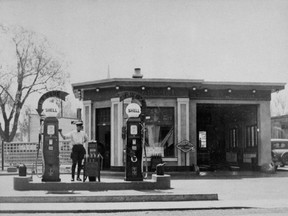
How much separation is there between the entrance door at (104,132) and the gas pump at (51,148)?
7.73 metres

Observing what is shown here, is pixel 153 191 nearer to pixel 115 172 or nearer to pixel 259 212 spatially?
pixel 259 212

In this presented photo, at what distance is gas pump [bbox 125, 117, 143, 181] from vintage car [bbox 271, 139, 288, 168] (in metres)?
12.4

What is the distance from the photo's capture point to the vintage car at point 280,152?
25688 millimetres

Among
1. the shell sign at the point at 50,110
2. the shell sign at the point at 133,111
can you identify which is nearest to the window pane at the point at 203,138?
the shell sign at the point at 133,111

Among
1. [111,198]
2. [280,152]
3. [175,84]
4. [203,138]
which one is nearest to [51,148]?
[111,198]

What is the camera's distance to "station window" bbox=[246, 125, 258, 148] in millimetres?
24844

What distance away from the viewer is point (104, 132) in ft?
76.4

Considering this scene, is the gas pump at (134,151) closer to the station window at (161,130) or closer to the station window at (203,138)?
the station window at (161,130)

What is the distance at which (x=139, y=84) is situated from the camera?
21.9 m

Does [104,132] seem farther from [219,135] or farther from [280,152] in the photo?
[280,152]

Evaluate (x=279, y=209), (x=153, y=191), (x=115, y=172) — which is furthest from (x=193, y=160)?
(x=279, y=209)

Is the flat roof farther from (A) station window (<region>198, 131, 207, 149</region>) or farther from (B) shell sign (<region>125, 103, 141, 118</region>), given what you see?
(A) station window (<region>198, 131, 207, 149</region>)

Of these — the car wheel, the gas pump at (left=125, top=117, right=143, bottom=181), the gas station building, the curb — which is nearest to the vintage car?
the car wheel

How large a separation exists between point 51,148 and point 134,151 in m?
2.71
